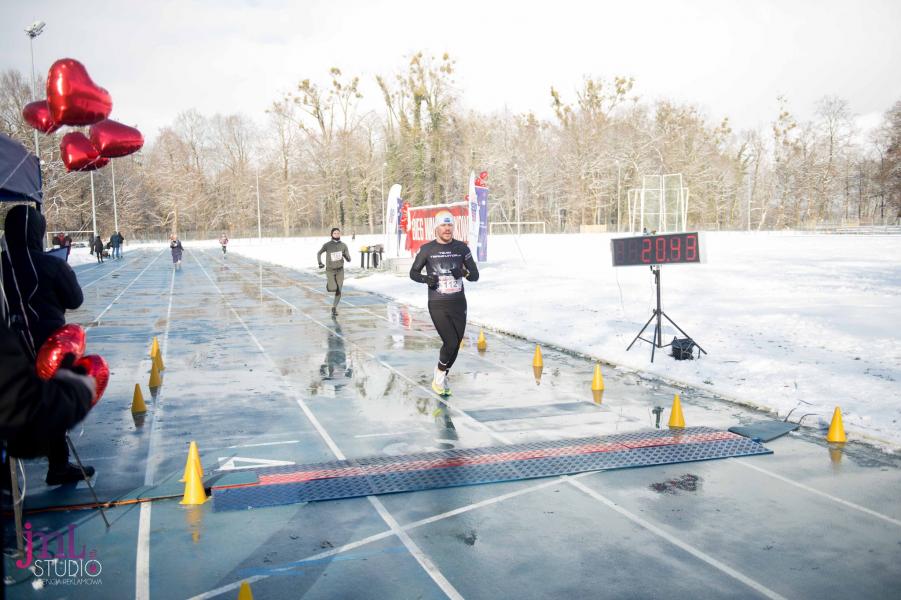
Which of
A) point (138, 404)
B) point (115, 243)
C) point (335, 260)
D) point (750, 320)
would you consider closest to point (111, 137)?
point (138, 404)

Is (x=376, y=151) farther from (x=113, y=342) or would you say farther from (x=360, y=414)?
(x=360, y=414)

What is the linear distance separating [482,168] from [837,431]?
77.3 m

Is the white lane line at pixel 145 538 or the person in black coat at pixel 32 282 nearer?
the white lane line at pixel 145 538

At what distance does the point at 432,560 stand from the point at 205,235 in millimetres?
96017

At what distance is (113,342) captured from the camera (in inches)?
520

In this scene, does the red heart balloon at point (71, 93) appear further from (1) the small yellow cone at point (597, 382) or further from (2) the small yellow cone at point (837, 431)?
(2) the small yellow cone at point (837, 431)

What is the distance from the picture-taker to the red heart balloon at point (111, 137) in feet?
17.5

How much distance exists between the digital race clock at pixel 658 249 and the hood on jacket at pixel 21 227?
8314 mm

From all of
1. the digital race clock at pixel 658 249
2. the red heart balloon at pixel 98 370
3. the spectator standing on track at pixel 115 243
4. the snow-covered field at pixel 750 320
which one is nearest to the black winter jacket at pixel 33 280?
the red heart balloon at pixel 98 370

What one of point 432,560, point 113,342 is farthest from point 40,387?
point 113,342

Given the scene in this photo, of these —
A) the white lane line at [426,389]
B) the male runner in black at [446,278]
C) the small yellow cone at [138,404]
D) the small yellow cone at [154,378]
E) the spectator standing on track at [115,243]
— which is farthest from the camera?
the spectator standing on track at [115,243]

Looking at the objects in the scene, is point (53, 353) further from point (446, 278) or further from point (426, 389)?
point (426, 389)

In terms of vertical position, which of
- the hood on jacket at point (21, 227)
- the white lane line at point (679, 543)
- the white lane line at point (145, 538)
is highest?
the hood on jacket at point (21, 227)

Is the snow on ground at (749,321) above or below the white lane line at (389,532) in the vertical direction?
above
